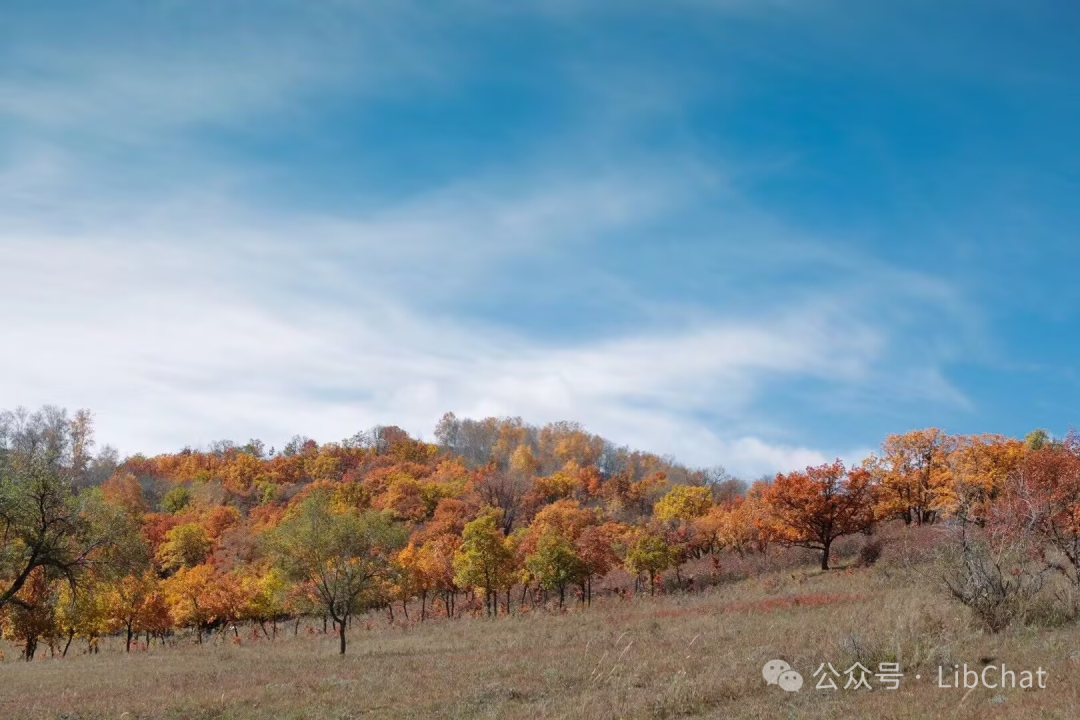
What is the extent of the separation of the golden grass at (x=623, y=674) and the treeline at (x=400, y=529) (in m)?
4.52

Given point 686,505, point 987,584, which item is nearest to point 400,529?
point 987,584

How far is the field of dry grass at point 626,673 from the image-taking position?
17.0m

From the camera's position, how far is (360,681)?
27.7 meters

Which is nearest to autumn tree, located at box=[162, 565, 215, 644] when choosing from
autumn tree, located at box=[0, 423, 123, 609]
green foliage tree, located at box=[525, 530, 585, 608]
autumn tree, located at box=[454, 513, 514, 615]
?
autumn tree, located at box=[454, 513, 514, 615]

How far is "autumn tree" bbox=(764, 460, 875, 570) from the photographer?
71.3 metres

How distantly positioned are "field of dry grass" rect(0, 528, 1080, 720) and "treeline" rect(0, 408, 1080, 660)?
171 inches

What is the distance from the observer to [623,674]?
930 inches

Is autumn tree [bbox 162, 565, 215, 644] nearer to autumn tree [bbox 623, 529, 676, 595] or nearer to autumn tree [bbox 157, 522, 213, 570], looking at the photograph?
autumn tree [bbox 157, 522, 213, 570]

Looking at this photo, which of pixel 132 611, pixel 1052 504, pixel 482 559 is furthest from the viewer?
pixel 482 559

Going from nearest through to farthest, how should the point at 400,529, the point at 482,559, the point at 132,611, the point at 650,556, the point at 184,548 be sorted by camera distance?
1. the point at 400,529
2. the point at 132,611
3. the point at 482,559
4. the point at 650,556
5. the point at 184,548

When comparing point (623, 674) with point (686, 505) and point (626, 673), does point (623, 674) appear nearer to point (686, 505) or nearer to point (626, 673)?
point (626, 673)

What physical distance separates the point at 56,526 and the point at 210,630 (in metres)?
79.8

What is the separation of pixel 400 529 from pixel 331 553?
273 inches

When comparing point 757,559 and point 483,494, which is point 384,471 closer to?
point 483,494
